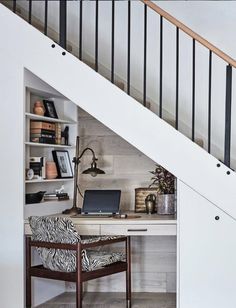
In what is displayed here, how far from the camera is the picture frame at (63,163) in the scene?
4.77m

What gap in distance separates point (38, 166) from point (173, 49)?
1.79 meters

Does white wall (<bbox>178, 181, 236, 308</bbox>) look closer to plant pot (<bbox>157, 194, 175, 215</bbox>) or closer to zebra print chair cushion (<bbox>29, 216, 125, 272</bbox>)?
plant pot (<bbox>157, 194, 175, 215</bbox>)

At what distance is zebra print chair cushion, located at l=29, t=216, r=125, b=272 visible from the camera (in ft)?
12.3

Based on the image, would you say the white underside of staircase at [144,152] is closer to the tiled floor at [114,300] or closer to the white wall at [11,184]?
the white wall at [11,184]

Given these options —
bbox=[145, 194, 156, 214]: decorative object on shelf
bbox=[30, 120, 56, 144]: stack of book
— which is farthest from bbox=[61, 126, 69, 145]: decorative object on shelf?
bbox=[145, 194, 156, 214]: decorative object on shelf

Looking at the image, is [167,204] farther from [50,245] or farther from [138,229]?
[50,245]

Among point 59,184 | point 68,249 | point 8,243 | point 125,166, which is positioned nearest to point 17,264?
point 8,243

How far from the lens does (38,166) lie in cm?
441

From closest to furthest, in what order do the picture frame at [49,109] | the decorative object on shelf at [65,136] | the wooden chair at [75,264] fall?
the wooden chair at [75,264] < the picture frame at [49,109] < the decorative object on shelf at [65,136]

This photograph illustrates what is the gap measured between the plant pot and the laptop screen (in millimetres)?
384

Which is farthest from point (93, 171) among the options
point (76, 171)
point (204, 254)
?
point (204, 254)

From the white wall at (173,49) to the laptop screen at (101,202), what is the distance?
94cm

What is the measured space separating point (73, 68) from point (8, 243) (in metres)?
1.51

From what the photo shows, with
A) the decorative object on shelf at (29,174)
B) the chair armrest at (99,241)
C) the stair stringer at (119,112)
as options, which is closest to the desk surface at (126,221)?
the chair armrest at (99,241)
